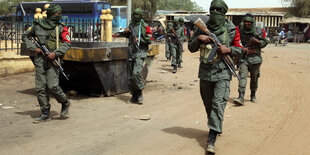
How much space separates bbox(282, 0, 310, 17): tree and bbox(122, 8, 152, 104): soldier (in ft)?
121

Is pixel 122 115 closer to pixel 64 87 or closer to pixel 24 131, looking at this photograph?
pixel 24 131

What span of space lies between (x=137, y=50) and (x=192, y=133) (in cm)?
263

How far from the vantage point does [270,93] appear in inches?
369

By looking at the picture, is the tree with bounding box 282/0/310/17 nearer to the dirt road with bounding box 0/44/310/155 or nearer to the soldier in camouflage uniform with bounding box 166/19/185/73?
the soldier in camouflage uniform with bounding box 166/19/185/73

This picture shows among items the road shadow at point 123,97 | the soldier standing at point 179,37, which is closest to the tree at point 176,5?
the soldier standing at point 179,37

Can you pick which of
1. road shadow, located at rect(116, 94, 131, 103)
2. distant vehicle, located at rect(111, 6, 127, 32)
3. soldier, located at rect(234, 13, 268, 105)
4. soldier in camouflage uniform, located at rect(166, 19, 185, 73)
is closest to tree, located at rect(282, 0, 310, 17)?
distant vehicle, located at rect(111, 6, 127, 32)

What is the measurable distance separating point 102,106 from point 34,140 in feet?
7.95

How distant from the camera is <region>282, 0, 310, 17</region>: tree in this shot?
132 ft

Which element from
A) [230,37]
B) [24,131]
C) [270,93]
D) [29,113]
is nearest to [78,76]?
[29,113]

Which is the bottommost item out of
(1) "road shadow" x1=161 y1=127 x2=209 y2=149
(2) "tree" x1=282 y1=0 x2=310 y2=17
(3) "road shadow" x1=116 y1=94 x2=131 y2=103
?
(1) "road shadow" x1=161 y1=127 x2=209 y2=149

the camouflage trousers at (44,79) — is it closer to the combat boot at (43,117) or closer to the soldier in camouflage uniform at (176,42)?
the combat boot at (43,117)

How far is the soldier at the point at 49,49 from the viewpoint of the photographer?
579 centimetres

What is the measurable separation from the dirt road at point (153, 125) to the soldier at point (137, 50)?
0.39m

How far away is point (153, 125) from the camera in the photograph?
19.7ft
